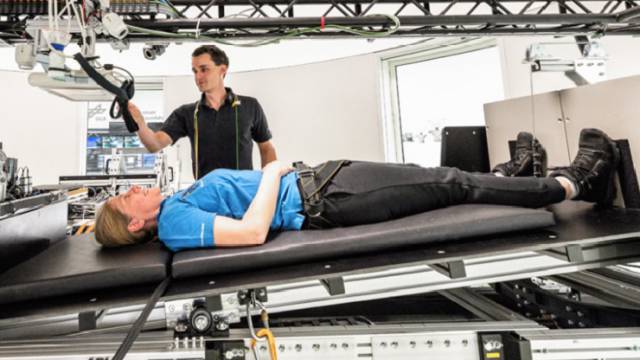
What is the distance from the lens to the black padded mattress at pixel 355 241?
959mm

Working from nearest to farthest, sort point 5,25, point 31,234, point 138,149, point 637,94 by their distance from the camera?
1. point 31,234
2. point 637,94
3. point 5,25
4. point 138,149

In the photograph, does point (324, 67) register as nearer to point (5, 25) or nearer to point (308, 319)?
point (5, 25)

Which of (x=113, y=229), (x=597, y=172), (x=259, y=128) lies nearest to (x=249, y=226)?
(x=113, y=229)

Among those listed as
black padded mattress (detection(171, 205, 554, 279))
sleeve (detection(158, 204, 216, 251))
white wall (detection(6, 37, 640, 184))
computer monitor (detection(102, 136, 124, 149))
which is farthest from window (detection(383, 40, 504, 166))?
computer monitor (detection(102, 136, 124, 149))

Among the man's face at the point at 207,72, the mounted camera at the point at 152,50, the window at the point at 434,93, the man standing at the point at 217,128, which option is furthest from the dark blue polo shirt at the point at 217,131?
the window at the point at 434,93

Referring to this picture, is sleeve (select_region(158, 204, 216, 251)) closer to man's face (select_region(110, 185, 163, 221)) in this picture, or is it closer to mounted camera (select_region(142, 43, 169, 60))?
man's face (select_region(110, 185, 163, 221))

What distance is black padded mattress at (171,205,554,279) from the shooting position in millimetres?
959

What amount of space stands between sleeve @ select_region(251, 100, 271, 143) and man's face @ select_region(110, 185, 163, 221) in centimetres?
103

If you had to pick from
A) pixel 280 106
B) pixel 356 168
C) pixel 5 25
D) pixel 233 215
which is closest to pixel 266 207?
pixel 233 215

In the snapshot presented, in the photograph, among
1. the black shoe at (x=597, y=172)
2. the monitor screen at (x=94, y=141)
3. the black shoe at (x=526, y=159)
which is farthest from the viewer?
the monitor screen at (x=94, y=141)

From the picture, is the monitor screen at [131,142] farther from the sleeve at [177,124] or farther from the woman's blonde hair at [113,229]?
the woman's blonde hair at [113,229]

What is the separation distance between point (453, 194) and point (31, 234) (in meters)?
1.65

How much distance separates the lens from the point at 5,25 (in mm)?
2072

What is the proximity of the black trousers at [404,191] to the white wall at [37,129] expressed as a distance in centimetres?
514
